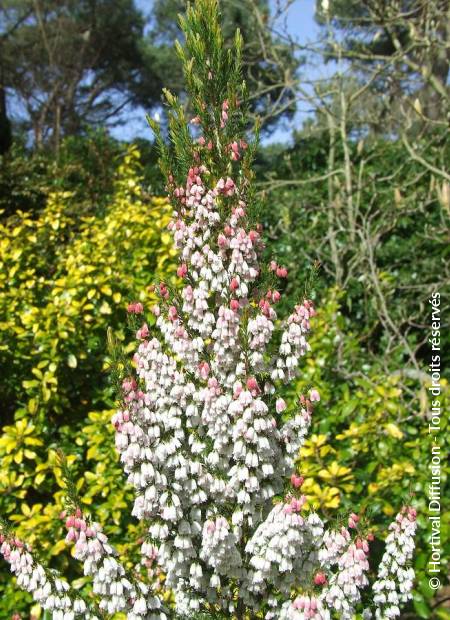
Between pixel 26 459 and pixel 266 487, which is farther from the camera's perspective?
pixel 26 459

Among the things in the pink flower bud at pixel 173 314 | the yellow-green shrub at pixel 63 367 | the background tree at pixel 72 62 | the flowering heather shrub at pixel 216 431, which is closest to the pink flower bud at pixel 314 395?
the flowering heather shrub at pixel 216 431

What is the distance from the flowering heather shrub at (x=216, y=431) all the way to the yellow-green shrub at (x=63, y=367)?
970 millimetres

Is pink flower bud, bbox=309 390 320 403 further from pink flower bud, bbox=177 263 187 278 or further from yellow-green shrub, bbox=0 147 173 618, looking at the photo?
yellow-green shrub, bbox=0 147 173 618

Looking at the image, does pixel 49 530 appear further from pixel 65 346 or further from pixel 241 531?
pixel 241 531

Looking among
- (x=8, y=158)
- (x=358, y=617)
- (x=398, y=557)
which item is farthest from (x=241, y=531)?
(x=8, y=158)

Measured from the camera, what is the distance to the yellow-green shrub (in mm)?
3473

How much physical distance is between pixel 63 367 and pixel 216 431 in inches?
89.3

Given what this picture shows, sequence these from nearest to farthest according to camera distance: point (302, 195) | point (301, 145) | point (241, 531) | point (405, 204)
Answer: point (241, 531) → point (405, 204) → point (302, 195) → point (301, 145)

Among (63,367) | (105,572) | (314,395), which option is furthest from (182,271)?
(63,367)

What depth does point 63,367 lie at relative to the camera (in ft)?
13.3

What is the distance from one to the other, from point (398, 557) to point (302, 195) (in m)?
5.03

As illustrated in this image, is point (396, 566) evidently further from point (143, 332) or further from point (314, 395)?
point (143, 332)

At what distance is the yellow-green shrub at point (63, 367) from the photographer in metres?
3.47

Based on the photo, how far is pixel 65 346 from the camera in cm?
394
